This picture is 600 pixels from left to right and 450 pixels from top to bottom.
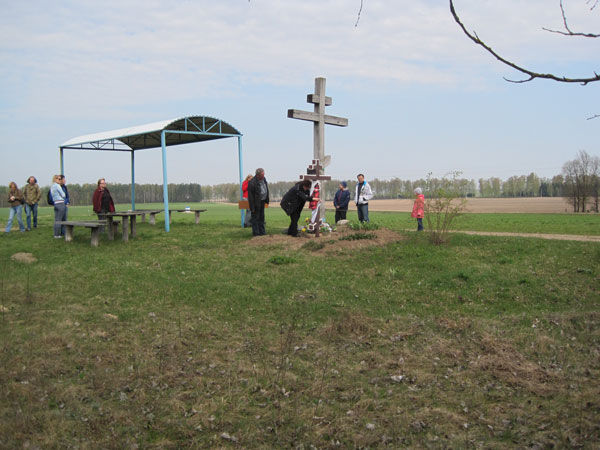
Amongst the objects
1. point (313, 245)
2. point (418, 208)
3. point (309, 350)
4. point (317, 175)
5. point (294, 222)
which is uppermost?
point (317, 175)

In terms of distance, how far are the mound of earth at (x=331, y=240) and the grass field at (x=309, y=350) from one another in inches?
21.5

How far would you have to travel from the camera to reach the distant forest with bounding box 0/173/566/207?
82875 mm

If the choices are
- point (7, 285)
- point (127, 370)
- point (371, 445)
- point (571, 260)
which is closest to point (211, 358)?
point (127, 370)

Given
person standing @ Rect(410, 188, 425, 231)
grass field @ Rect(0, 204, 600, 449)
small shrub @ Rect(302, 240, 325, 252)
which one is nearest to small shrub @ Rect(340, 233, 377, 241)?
small shrub @ Rect(302, 240, 325, 252)

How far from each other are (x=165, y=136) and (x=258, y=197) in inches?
332

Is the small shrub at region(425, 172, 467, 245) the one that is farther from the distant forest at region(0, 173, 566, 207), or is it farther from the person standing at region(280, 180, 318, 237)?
the distant forest at region(0, 173, 566, 207)

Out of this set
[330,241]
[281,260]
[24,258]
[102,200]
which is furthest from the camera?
[102,200]

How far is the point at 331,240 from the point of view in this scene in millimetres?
13297

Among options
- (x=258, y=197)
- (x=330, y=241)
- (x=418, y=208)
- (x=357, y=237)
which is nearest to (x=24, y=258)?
(x=258, y=197)

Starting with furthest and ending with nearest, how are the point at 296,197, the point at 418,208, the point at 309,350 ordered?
the point at 418,208 < the point at 296,197 < the point at 309,350

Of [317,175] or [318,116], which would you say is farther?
[318,116]

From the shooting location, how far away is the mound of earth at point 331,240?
12764 mm

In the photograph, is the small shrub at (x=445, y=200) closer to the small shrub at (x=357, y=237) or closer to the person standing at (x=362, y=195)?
the small shrub at (x=357, y=237)

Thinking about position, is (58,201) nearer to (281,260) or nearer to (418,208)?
(281,260)
